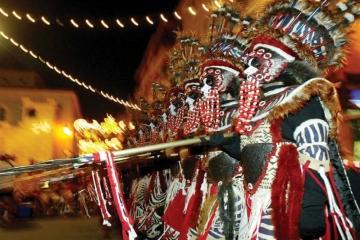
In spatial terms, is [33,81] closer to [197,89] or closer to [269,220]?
[197,89]

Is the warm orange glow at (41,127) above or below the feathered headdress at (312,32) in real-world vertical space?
above

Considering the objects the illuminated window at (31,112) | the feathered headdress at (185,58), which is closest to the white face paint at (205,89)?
the feathered headdress at (185,58)

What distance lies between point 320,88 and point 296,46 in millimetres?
500

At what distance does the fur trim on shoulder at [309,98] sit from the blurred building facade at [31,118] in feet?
102

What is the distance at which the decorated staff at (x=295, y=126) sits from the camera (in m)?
3.50

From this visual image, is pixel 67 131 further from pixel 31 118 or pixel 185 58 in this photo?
pixel 185 58

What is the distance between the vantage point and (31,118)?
35500 mm

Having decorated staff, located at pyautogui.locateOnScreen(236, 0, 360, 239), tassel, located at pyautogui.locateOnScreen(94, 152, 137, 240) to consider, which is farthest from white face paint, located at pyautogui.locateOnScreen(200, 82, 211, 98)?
tassel, located at pyautogui.locateOnScreen(94, 152, 137, 240)

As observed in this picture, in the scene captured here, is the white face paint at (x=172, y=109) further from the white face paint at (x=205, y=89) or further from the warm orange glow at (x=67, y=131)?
the warm orange glow at (x=67, y=131)

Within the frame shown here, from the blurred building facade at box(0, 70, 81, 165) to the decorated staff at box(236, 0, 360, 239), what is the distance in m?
30.8

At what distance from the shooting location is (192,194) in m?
5.74

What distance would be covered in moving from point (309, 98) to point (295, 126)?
23 cm

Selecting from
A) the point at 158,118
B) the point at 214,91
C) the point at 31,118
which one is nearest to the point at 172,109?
the point at 158,118

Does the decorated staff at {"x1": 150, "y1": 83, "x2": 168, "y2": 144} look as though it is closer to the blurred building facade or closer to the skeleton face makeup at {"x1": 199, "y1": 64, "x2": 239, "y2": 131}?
the skeleton face makeup at {"x1": 199, "y1": 64, "x2": 239, "y2": 131}
